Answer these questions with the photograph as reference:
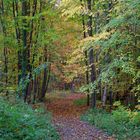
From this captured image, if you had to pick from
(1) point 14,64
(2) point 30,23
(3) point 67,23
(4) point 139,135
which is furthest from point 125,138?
(3) point 67,23

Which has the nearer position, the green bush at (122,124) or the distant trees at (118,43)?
the green bush at (122,124)

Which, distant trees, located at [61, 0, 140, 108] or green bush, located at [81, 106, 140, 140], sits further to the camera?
distant trees, located at [61, 0, 140, 108]

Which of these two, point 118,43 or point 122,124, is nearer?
point 122,124

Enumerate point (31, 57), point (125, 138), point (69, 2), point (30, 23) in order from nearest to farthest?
1. point (125, 138)
2. point (69, 2)
3. point (30, 23)
4. point (31, 57)

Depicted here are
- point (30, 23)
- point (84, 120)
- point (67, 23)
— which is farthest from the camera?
point (67, 23)

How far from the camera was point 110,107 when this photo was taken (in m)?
21.5

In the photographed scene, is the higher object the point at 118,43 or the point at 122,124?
the point at 118,43

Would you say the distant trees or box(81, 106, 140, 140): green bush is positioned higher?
the distant trees

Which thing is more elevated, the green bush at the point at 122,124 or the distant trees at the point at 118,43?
the distant trees at the point at 118,43

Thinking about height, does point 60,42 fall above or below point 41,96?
above

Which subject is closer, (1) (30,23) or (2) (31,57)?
(1) (30,23)

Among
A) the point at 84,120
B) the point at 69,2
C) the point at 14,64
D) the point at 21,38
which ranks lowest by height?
the point at 84,120

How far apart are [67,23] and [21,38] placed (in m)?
6.72

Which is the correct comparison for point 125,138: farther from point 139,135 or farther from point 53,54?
point 53,54
